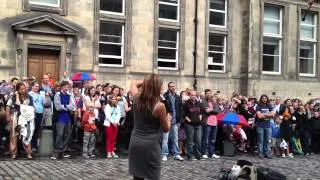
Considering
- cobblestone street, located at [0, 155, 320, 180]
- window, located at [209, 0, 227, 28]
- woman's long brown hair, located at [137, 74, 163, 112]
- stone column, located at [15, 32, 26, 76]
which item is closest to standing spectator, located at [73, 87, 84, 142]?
cobblestone street, located at [0, 155, 320, 180]

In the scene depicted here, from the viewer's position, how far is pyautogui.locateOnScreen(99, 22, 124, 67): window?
21422mm

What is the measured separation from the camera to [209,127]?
594 inches

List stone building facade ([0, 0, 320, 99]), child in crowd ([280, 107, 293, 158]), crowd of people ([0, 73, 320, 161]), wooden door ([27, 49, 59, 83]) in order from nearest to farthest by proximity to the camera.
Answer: crowd of people ([0, 73, 320, 161]) < child in crowd ([280, 107, 293, 158]) < stone building facade ([0, 0, 320, 99]) < wooden door ([27, 49, 59, 83])

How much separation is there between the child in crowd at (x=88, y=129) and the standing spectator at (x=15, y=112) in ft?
4.64

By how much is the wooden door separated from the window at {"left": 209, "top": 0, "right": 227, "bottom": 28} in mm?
8093

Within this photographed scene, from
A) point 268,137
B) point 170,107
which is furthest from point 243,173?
point 268,137

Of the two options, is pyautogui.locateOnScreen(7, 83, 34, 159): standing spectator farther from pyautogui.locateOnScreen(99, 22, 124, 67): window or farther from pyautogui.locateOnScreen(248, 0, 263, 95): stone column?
pyautogui.locateOnScreen(248, 0, 263, 95): stone column

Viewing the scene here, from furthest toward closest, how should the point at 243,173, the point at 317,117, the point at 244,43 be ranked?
the point at 244,43 < the point at 317,117 < the point at 243,173

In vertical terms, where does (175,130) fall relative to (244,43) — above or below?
below

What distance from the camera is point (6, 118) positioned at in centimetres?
1314

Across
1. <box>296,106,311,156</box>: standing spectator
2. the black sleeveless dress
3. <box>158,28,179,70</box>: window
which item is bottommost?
<box>296,106,311,156</box>: standing spectator

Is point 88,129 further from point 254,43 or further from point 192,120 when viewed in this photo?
point 254,43

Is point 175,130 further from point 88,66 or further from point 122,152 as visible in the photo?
point 88,66

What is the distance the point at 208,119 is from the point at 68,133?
4.06 metres
